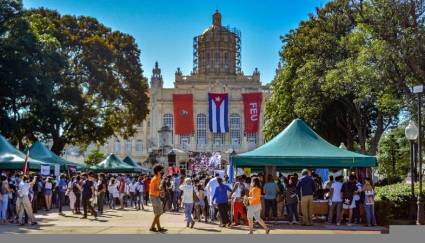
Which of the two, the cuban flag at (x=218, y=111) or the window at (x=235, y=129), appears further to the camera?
the window at (x=235, y=129)

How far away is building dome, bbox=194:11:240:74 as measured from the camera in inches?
3895

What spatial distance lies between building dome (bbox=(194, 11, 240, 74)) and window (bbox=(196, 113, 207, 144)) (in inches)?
316

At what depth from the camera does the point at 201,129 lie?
3735 inches

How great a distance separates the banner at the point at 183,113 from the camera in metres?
68.7

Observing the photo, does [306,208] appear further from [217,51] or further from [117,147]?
[117,147]

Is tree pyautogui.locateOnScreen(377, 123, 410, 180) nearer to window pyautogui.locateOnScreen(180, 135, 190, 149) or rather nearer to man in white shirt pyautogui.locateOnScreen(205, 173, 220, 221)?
man in white shirt pyautogui.locateOnScreen(205, 173, 220, 221)

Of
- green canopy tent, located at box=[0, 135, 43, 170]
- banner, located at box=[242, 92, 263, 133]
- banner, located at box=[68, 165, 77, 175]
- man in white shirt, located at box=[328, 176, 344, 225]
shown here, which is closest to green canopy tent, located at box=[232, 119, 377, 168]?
man in white shirt, located at box=[328, 176, 344, 225]

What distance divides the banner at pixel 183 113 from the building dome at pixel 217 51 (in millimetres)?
29707

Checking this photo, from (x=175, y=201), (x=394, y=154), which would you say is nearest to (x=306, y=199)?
(x=175, y=201)

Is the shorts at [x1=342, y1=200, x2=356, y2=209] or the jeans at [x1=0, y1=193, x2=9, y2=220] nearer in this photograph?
the shorts at [x1=342, y1=200, x2=356, y2=209]

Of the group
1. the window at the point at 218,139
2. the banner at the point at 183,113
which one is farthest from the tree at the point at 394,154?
the window at the point at 218,139

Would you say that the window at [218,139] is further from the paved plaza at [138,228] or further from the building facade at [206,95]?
the paved plaza at [138,228]

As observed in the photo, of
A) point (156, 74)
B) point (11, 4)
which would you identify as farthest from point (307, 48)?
point (156, 74)

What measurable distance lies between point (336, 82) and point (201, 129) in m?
66.9
